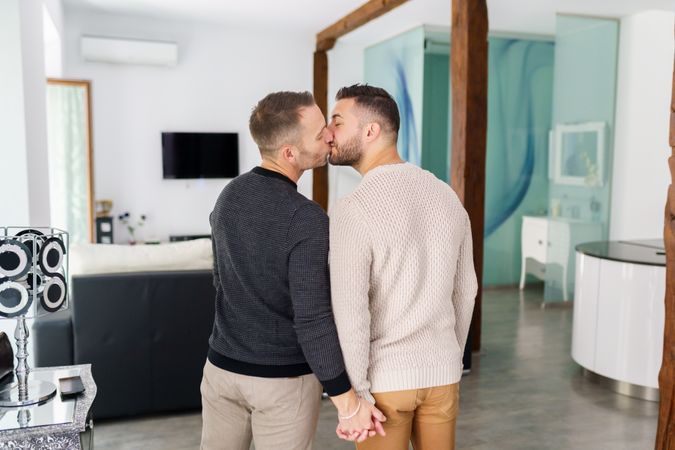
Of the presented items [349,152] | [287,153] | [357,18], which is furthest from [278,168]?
[357,18]

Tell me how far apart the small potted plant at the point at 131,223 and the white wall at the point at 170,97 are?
0.07m

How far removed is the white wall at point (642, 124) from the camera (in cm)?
571

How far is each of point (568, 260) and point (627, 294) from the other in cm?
248

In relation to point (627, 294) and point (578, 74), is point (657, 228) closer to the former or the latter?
point (578, 74)

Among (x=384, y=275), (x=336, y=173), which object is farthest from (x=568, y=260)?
(x=384, y=275)

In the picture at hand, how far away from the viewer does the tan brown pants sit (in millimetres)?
1539

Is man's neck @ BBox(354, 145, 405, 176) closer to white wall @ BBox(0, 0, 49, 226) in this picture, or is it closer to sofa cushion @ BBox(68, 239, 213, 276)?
sofa cushion @ BBox(68, 239, 213, 276)

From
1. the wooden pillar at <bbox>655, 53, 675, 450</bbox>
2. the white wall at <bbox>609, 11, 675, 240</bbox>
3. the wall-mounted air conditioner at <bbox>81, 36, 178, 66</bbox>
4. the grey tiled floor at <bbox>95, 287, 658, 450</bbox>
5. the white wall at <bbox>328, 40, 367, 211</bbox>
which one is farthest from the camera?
the white wall at <bbox>328, 40, 367, 211</bbox>

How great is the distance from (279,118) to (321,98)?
644cm

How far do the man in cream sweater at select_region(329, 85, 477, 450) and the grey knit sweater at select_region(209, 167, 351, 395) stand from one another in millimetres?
41

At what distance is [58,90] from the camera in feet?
21.6

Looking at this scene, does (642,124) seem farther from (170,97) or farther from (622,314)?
(170,97)

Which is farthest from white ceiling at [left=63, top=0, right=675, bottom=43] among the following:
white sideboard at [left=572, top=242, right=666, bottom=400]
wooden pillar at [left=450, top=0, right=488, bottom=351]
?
white sideboard at [left=572, top=242, right=666, bottom=400]

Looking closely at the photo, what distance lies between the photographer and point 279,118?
60.1 inches
